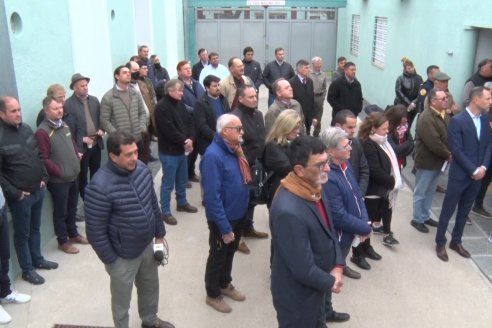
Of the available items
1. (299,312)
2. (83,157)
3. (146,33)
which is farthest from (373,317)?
(146,33)

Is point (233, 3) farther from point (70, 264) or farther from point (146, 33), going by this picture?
point (70, 264)

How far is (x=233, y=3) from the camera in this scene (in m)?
17.9

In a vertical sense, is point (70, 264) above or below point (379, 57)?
below

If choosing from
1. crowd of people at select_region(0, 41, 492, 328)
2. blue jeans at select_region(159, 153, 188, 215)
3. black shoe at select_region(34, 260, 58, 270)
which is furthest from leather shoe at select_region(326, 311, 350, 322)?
black shoe at select_region(34, 260, 58, 270)

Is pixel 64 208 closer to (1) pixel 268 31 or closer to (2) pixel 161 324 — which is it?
(2) pixel 161 324

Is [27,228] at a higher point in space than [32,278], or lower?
higher

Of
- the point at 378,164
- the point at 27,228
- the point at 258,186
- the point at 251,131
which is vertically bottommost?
the point at 27,228

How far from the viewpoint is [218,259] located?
4.25 m

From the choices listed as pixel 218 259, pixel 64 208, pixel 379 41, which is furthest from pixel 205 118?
pixel 379 41

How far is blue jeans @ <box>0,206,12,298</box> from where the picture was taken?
421 centimetres

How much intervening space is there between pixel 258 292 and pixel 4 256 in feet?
7.90

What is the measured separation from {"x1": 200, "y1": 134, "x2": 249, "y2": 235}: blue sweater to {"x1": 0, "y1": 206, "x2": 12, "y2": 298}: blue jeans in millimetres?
1829

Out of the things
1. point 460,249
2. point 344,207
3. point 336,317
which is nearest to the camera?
point 344,207

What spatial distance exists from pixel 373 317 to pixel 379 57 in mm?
10448
